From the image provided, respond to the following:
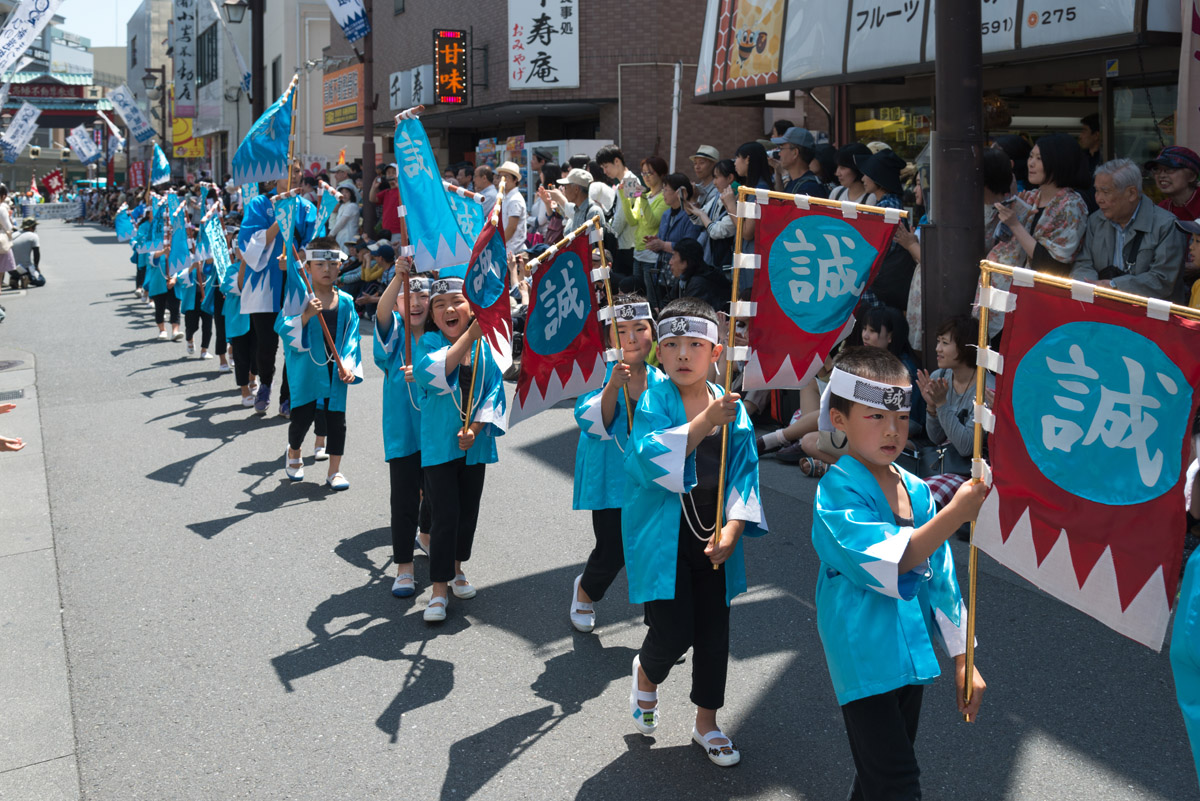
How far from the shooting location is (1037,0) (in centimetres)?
918

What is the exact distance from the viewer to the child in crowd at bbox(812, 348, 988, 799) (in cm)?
315

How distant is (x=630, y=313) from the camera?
473cm

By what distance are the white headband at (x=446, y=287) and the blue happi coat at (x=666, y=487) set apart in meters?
1.84

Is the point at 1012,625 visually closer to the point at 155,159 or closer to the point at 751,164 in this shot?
the point at 751,164

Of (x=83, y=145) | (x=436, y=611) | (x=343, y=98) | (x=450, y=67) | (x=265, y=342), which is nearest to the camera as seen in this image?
(x=436, y=611)

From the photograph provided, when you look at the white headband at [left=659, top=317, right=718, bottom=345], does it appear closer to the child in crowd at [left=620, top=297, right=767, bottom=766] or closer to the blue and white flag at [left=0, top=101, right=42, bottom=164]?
the child in crowd at [left=620, top=297, right=767, bottom=766]

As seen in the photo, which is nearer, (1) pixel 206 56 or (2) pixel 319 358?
(2) pixel 319 358

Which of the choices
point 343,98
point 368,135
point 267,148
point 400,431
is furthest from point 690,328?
point 343,98

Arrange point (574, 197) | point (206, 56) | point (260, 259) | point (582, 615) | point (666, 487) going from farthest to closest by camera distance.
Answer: point (206, 56)
point (574, 197)
point (260, 259)
point (582, 615)
point (666, 487)

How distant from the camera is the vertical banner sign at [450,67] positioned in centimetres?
2308

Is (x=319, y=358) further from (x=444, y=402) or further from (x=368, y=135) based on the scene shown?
(x=368, y=135)

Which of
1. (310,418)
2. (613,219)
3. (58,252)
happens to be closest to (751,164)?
(613,219)

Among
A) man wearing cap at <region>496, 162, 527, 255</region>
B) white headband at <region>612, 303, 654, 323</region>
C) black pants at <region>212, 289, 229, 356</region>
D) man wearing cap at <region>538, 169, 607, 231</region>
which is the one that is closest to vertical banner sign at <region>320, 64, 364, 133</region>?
black pants at <region>212, 289, 229, 356</region>

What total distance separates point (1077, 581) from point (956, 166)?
15.9ft
